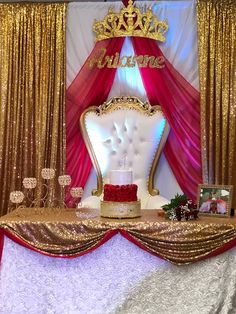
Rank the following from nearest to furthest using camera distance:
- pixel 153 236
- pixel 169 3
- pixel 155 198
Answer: pixel 153 236, pixel 155 198, pixel 169 3

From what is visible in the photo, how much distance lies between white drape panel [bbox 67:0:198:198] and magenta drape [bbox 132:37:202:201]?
8 centimetres

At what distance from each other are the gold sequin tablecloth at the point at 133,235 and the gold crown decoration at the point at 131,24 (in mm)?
1797

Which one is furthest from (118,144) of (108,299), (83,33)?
(108,299)

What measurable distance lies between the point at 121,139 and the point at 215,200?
3.93 ft

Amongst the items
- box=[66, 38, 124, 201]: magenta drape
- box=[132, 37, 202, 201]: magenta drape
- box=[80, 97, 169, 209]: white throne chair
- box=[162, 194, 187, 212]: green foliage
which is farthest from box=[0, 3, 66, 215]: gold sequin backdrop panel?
box=[162, 194, 187, 212]: green foliage

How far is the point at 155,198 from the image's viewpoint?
3.80m

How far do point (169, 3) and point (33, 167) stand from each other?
1.80m

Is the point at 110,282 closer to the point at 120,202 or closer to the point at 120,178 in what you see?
the point at 120,202

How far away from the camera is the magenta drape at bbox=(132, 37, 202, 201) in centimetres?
397

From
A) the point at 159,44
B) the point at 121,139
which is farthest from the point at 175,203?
the point at 159,44

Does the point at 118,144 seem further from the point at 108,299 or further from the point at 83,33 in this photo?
the point at 108,299

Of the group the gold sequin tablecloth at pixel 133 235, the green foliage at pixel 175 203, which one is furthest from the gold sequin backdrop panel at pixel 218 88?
the gold sequin tablecloth at pixel 133 235

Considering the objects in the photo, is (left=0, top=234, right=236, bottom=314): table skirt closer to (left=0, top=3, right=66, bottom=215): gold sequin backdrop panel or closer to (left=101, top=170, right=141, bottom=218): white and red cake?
(left=101, top=170, right=141, bottom=218): white and red cake

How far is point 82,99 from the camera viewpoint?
405 centimetres
